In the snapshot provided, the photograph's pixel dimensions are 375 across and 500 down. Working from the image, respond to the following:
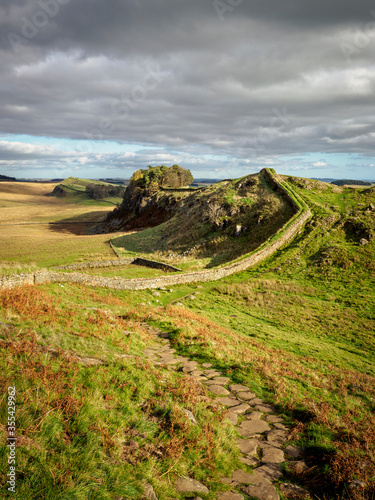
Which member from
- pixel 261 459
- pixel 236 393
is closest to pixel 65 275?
pixel 236 393

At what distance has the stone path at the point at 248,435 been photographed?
5.42 m

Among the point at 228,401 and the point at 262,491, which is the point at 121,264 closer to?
the point at 228,401

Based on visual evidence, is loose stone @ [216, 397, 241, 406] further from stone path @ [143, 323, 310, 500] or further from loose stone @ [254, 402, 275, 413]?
loose stone @ [254, 402, 275, 413]

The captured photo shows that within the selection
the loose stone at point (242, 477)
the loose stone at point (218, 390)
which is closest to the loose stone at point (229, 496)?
the loose stone at point (242, 477)

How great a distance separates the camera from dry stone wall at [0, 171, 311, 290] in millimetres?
19583

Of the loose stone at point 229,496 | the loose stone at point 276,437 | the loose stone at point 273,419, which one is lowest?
the loose stone at point 273,419

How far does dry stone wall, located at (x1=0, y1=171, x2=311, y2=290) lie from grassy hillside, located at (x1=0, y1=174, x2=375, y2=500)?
1.77 metres

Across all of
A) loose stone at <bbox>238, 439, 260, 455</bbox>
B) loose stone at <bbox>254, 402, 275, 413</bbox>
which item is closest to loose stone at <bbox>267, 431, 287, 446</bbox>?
loose stone at <bbox>238, 439, 260, 455</bbox>

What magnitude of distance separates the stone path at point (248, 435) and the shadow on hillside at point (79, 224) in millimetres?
82666

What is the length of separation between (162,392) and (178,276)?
21.9 metres

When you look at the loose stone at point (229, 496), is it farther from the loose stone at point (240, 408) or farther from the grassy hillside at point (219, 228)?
the grassy hillside at point (219, 228)

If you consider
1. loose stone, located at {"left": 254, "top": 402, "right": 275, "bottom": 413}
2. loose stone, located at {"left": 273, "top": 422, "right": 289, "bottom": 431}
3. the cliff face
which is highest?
the cliff face

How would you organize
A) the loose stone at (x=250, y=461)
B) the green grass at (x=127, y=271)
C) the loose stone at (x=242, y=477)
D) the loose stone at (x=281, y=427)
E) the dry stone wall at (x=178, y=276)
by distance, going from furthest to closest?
the green grass at (x=127, y=271), the dry stone wall at (x=178, y=276), the loose stone at (x=281, y=427), the loose stone at (x=250, y=461), the loose stone at (x=242, y=477)

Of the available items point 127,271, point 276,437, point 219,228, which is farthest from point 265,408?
point 219,228
